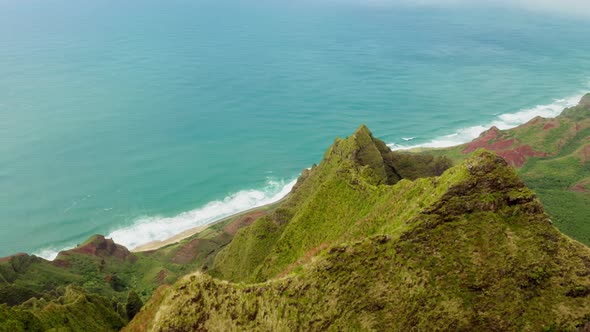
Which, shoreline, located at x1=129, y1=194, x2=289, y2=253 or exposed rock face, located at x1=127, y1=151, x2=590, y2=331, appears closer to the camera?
exposed rock face, located at x1=127, y1=151, x2=590, y2=331

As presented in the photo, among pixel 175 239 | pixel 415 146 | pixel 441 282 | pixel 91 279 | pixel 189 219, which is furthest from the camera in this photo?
pixel 415 146

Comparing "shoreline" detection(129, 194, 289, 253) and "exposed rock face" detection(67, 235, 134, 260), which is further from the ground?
"exposed rock face" detection(67, 235, 134, 260)

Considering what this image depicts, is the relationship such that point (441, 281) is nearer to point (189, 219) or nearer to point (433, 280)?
Answer: point (433, 280)

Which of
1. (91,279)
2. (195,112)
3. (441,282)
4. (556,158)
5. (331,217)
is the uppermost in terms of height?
(441,282)

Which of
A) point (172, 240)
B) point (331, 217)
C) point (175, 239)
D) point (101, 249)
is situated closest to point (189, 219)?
point (175, 239)

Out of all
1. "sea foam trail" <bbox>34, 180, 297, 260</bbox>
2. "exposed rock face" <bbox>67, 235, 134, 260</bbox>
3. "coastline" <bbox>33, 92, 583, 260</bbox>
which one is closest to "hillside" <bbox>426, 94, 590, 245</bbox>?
"coastline" <bbox>33, 92, 583, 260</bbox>

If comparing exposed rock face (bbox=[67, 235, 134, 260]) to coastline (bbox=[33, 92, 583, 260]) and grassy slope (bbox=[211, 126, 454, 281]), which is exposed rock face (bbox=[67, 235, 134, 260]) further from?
grassy slope (bbox=[211, 126, 454, 281])
